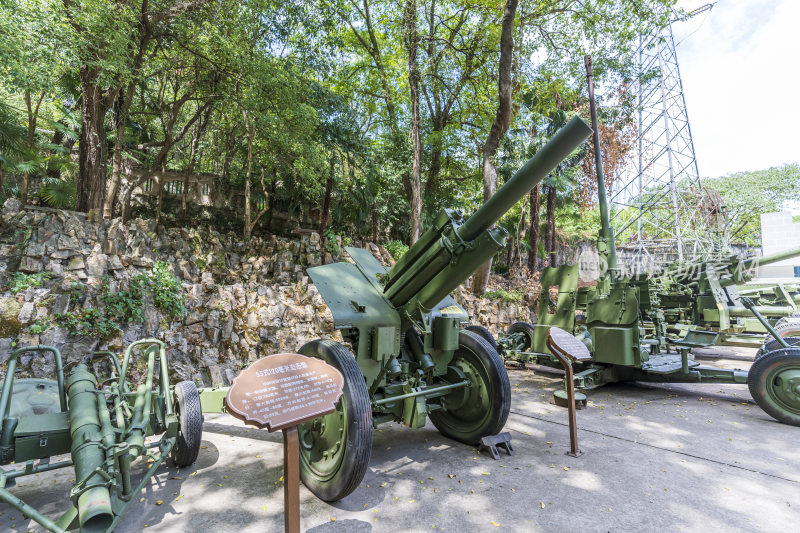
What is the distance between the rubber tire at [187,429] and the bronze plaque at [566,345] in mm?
3119

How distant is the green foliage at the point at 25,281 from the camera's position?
19.1 ft

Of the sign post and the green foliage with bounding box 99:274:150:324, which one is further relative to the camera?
the green foliage with bounding box 99:274:150:324

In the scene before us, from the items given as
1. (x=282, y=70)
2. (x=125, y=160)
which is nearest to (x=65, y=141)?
(x=125, y=160)

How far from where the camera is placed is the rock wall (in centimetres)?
557

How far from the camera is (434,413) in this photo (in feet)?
14.2

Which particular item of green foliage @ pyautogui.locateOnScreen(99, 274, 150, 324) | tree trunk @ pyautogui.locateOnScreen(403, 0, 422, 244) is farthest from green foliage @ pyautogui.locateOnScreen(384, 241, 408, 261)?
green foliage @ pyautogui.locateOnScreen(99, 274, 150, 324)

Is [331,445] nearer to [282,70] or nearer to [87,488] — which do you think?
[87,488]

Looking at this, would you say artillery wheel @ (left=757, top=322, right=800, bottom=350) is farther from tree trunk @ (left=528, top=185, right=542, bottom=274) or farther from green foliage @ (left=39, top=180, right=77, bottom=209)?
green foliage @ (left=39, top=180, right=77, bottom=209)

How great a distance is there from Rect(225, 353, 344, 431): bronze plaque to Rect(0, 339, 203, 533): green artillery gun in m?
0.83

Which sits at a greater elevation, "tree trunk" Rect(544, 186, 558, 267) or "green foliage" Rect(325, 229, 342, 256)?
"tree trunk" Rect(544, 186, 558, 267)

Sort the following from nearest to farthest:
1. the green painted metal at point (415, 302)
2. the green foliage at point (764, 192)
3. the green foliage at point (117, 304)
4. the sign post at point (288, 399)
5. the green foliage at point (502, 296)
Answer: the sign post at point (288, 399) → the green painted metal at point (415, 302) → the green foliage at point (117, 304) → the green foliage at point (502, 296) → the green foliage at point (764, 192)

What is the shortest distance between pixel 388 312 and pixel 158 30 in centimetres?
816

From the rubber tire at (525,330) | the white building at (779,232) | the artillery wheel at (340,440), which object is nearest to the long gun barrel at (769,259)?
the rubber tire at (525,330)

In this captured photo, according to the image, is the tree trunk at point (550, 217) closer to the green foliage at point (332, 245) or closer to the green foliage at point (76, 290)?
the green foliage at point (332, 245)
